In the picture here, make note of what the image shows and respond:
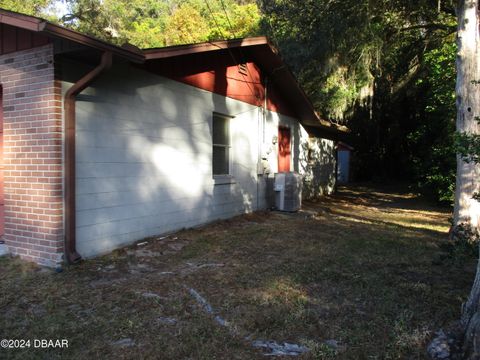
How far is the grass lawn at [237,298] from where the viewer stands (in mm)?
3086

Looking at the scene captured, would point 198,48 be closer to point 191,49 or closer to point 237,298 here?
point 191,49

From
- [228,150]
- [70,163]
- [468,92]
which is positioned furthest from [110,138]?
[468,92]

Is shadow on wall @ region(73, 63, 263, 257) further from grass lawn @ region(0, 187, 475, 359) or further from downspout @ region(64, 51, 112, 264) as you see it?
grass lawn @ region(0, 187, 475, 359)

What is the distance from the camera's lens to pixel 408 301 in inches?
155

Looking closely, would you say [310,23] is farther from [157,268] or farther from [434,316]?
[434,316]

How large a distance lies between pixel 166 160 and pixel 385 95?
17836 mm

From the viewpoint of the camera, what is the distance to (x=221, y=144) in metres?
8.69

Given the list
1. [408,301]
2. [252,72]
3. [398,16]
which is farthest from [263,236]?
[398,16]

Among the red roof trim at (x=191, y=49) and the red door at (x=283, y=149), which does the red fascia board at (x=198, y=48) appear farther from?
the red door at (x=283, y=149)

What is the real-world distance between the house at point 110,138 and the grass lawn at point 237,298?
1.75 feet

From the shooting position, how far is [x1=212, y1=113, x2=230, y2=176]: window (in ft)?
27.8

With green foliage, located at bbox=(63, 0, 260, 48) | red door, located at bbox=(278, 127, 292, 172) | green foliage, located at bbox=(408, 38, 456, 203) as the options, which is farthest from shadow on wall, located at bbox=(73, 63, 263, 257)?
green foliage, located at bbox=(63, 0, 260, 48)

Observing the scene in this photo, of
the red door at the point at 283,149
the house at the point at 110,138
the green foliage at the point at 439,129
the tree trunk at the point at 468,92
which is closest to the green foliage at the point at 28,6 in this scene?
the red door at the point at 283,149

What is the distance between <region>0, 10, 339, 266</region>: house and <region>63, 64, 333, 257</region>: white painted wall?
2cm
